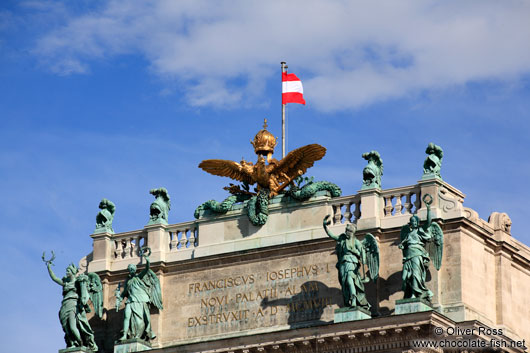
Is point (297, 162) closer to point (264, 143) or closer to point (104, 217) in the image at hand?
point (264, 143)

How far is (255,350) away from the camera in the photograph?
2130 inches

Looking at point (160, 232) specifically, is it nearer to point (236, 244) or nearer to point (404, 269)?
point (236, 244)

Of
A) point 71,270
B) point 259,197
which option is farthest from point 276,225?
point 71,270

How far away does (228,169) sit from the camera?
190 feet

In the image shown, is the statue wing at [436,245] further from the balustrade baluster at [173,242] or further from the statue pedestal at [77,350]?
the statue pedestal at [77,350]

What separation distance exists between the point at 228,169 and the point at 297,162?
2347 millimetres

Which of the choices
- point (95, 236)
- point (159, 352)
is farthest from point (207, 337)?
point (95, 236)

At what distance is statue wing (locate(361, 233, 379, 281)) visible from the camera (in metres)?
54.0

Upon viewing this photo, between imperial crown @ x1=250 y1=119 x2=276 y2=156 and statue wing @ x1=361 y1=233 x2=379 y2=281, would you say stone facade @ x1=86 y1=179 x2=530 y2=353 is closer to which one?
statue wing @ x1=361 y1=233 x2=379 y2=281

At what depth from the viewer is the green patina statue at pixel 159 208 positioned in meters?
58.4

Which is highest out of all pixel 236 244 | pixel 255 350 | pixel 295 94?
pixel 295 94

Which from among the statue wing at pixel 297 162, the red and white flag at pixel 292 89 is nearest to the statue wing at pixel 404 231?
the statue wing at pixel 297 162

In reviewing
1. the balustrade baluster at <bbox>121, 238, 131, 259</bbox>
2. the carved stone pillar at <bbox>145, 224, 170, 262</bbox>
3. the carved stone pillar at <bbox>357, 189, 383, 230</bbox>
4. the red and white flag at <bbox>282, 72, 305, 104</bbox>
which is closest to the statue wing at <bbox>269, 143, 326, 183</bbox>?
the carved stone pillar at <bbox>357, 189, 383, 230</bbox>

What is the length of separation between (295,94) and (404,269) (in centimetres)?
906
